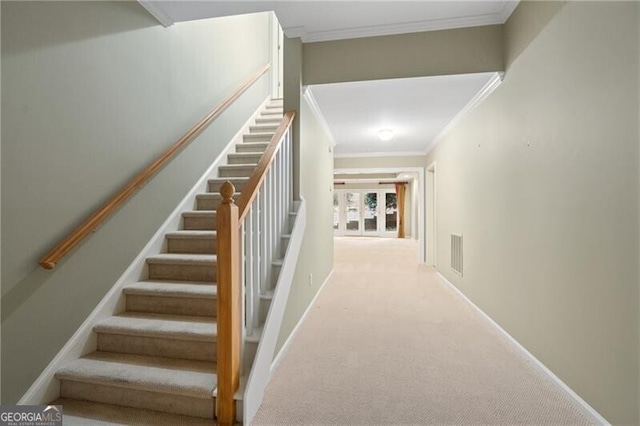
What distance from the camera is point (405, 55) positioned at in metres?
2.77

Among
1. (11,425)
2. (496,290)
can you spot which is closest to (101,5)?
(11,425)

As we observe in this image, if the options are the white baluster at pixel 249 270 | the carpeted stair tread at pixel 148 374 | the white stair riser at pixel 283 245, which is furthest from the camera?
the white stair riser at pixel 283 245

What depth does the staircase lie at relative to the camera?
1646 mm

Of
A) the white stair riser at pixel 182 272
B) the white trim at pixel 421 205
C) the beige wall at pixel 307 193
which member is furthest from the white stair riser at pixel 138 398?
the white trim at pixel 421 205

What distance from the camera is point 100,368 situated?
1.75m

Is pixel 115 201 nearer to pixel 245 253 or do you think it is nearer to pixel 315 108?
pixel 245 253

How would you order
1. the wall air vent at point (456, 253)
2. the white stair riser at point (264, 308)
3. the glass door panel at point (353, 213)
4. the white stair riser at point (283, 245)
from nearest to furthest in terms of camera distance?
the white stair riser at point (264, 308) < the white stair riser at point (283, 245) < the wall air vent at point (456, 253) < the glass door panel at point (353, 213)

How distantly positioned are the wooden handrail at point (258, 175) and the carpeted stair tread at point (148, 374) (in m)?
0.87

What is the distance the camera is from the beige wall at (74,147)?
157 cm

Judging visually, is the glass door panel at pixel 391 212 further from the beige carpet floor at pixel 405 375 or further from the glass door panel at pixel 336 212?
the beige carpet floor at pixel 405 375

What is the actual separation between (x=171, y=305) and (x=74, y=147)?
1142 mm

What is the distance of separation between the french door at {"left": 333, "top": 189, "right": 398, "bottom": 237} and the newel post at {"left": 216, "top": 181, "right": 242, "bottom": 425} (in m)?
11.2

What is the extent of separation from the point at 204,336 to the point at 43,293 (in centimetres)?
86

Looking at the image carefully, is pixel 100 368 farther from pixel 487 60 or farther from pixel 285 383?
pixel 487 60
